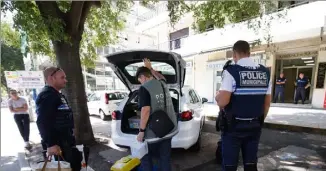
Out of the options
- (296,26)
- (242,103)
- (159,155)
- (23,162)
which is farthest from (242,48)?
(296,26)

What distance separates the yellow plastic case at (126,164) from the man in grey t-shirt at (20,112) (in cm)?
405

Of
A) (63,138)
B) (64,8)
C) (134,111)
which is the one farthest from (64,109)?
(64,8)

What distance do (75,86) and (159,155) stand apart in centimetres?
286

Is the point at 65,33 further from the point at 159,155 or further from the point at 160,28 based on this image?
the point at 160,28

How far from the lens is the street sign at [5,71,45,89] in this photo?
835 centimetres

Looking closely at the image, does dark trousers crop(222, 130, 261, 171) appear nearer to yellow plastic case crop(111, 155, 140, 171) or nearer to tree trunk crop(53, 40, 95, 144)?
yellow plastic case crop(111, 155, 140, 171)

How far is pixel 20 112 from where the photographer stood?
5148mm

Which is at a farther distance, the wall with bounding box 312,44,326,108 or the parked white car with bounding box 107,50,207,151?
the wall with bounding box 312,44,326,108

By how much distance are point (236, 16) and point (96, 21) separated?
15.3 ft

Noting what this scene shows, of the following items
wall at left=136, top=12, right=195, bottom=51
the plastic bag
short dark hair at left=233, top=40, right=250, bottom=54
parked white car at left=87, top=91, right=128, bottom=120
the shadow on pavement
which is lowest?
the shadow on pavement

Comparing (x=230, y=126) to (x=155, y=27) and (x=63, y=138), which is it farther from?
(x=155, y=27)

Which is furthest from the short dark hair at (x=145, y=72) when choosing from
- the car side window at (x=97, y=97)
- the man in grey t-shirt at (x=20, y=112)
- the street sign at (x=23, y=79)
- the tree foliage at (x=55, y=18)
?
the car side window at (x=97, y=97)

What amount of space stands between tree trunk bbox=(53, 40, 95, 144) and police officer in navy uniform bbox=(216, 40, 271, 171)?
353 cm

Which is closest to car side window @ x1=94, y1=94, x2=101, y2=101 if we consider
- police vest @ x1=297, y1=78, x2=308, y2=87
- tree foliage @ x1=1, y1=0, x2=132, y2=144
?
tree foliage @ x1=1, y1=0, x2=132, y2=144
